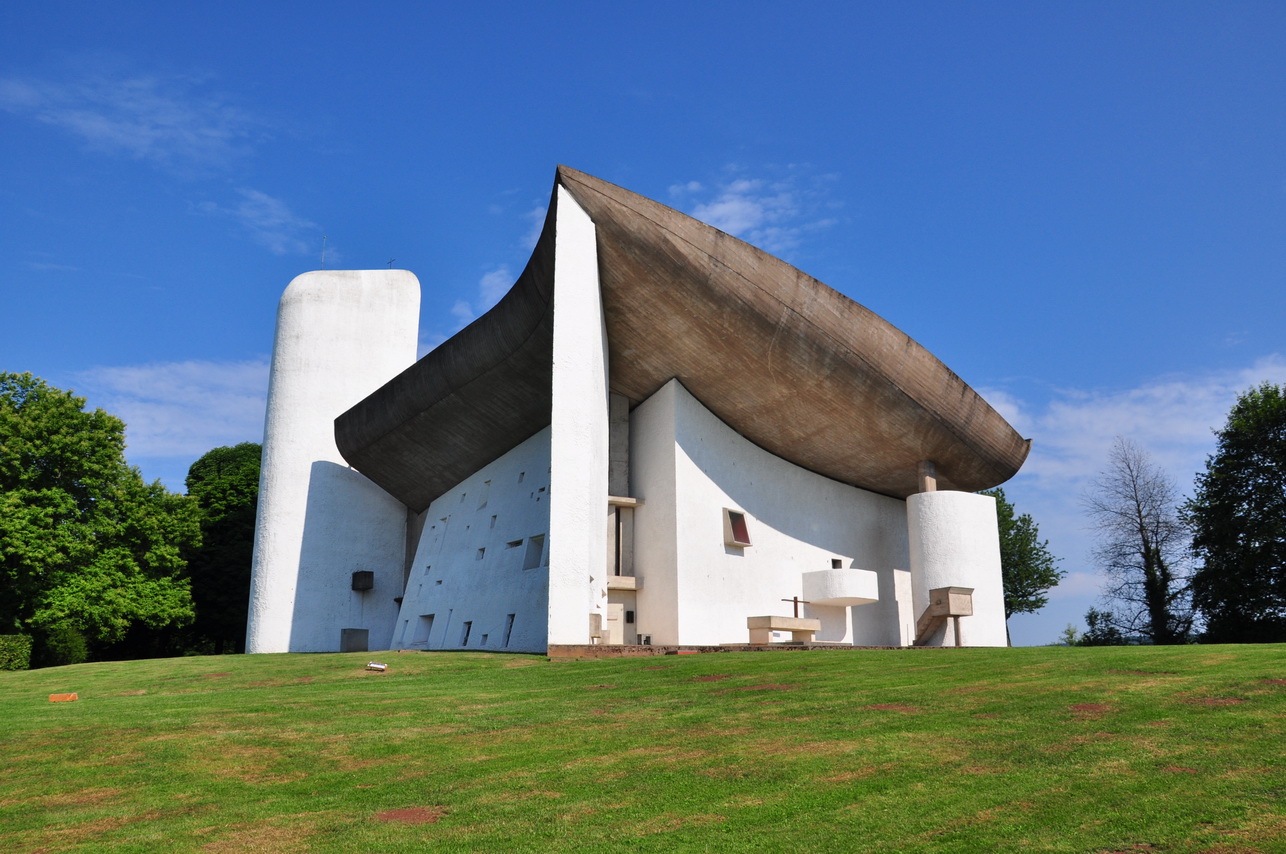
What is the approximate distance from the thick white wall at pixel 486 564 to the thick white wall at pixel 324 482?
5.71ft

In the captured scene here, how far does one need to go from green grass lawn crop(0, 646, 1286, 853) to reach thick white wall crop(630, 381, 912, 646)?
9.51 metres

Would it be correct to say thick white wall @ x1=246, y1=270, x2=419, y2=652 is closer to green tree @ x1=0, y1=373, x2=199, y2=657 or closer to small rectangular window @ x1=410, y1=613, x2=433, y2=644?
small rectangular window @ x1=410, y1=613, x2=433, y2=644

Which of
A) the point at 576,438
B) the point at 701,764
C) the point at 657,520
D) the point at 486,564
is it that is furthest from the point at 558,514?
the point at 701,764

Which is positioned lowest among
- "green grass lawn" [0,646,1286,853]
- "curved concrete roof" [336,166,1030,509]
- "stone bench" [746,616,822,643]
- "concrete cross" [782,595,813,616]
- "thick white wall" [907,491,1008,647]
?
"green grass lawn" [0,646,1286,853]

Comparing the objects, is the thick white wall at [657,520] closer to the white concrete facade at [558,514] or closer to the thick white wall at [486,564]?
the white concrete facade at [558,514]

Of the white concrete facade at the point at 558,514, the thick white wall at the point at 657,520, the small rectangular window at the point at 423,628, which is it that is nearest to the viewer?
the white concrete facade at the point at 558,514

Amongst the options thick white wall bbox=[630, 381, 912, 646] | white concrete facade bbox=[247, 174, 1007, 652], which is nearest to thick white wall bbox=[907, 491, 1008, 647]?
white concrete facade bbox=[247, 174, 1007, 652]

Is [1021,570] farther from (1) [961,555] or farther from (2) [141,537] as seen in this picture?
Answer: (2) [141,537]

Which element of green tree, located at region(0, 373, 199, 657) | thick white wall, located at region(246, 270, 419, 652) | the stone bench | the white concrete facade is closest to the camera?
the white concrete facade

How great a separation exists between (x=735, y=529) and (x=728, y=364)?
4352mm

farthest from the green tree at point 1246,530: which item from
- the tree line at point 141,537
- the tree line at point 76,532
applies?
the tree line at point 76,532

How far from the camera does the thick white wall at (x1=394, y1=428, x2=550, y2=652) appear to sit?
78.1ft

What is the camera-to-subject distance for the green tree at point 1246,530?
28578mm

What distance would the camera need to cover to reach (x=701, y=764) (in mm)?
7375
